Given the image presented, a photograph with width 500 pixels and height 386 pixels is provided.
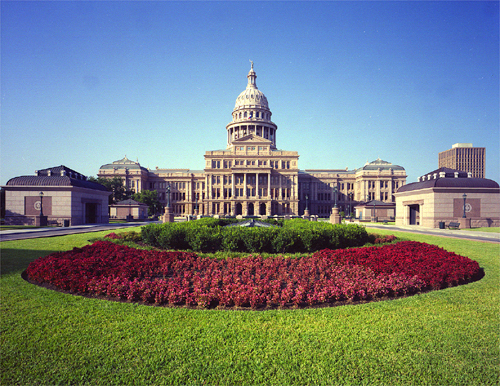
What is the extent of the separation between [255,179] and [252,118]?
81.2 feet

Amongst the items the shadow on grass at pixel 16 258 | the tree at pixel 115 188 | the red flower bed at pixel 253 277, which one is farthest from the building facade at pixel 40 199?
the tree at pixel 115 188

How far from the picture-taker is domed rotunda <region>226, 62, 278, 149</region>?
295ft

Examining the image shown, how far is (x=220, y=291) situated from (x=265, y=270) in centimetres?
275

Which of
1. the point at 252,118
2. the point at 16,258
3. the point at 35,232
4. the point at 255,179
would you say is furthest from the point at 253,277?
the point at 252,118

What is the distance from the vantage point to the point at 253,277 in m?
9.13

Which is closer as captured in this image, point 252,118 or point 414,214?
point 414,214

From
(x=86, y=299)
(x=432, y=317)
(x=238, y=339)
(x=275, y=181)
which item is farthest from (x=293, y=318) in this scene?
(x=275, y=181)

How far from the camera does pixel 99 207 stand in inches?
1660

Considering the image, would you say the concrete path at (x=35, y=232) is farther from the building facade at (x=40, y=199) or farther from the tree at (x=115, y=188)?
the tree at (x=115, y=188)

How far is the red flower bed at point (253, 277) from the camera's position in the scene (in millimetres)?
7195

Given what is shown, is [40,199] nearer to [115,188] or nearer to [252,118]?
[115,188]

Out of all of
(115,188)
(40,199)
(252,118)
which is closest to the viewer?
(40,199)

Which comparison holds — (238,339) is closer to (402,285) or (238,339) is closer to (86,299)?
(86,299)

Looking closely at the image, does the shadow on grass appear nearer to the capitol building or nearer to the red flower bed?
the red flower bed
